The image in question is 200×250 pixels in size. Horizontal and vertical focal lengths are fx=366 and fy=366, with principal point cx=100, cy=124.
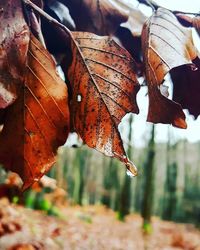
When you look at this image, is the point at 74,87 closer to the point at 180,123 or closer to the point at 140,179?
the point at 180,123

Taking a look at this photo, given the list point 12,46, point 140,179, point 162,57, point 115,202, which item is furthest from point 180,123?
point 140,179

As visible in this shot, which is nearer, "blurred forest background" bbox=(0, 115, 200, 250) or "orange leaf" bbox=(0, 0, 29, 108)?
"orange leaf" bbox=(0, 0, 29, 108)

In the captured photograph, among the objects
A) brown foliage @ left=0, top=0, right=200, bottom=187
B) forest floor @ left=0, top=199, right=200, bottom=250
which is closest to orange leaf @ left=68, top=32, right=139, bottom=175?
brown foliage @ left=0, top=0, right=200, bottom=187

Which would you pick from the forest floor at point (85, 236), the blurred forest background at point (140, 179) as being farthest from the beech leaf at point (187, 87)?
the blurred forest background at point (140, 179)

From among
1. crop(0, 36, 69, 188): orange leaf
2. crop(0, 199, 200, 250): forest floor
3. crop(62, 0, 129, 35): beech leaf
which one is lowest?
crop(0, 199, 200, 250): forest floor

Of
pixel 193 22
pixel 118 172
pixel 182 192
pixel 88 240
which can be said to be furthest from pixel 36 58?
pixel 182 192

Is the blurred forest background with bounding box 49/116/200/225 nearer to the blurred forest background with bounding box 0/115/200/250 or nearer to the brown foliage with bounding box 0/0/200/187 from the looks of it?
the blurred forest background with bounding box 0/115/200/250

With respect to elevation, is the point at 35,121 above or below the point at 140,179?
above

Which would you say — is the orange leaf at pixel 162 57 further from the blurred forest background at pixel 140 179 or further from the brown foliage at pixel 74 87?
the blurred forest background at pixel 140 179
